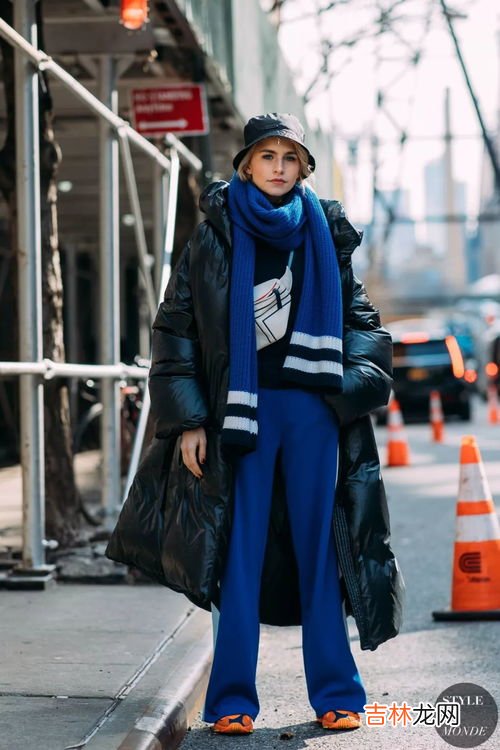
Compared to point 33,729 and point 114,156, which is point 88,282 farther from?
point 33,729

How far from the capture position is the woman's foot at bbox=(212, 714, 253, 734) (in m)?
4.33

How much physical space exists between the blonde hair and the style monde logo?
1854 millimetres

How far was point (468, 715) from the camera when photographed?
4.62 m

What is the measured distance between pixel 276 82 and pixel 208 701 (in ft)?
32.2

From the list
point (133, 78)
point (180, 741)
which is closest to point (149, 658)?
point (180, 741)

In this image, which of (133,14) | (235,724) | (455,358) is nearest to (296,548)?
(235,724)

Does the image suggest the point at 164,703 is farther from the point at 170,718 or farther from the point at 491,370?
the point at 491,370

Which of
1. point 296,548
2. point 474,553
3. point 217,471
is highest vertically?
point 217,471

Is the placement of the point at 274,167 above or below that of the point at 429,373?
above

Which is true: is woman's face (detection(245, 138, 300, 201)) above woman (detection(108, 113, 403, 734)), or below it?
above

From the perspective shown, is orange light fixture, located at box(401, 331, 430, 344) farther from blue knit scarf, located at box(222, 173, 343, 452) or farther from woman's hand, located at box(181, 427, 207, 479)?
woman's hand, located at box(181, 427, 207, 479)

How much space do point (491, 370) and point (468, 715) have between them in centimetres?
2905

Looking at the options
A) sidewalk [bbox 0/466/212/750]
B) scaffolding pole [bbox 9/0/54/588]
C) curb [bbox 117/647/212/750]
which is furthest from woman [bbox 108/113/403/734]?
scaffolding pole [bbox 9/0/54/588]

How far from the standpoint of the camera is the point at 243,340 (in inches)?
165
